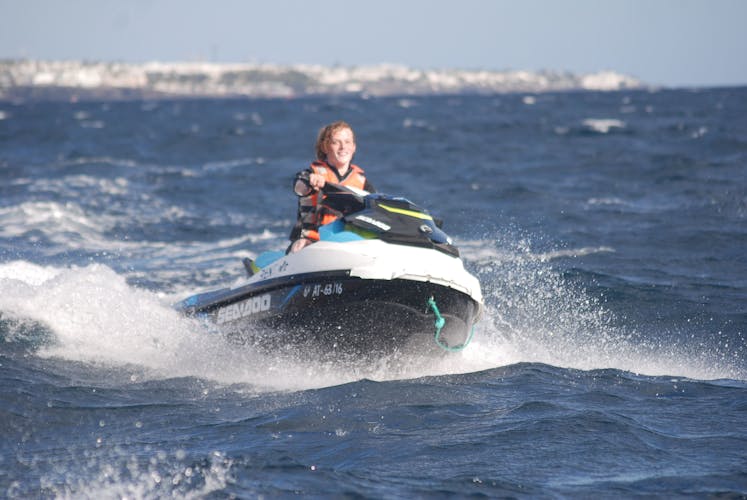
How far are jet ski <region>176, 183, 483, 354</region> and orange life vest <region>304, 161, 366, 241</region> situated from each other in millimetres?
139

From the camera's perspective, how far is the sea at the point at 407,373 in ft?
15.6

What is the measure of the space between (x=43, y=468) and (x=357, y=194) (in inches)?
108

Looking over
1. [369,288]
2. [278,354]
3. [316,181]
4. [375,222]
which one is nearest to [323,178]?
[316,181]

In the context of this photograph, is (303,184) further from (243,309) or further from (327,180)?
(243,309)

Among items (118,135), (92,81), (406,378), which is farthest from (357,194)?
(92,81)

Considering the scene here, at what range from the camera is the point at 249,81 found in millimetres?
181000

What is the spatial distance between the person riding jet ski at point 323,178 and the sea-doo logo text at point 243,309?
39 centimetres

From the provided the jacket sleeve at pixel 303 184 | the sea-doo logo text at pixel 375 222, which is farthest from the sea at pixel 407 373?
the jacket sleeve at pixel 303 184

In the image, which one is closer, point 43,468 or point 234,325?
point 43,468

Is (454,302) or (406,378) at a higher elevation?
(454,302)

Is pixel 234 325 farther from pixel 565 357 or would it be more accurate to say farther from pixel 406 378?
pixel 565 357

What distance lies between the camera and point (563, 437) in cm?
536

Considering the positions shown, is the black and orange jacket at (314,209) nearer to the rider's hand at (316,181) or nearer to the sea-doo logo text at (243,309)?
the rider's hand at (316,181)

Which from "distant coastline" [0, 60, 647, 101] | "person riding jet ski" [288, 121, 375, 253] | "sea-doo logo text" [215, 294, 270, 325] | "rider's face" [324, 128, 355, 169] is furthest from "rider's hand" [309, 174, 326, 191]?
"distant coastline" [0, 60, 647, 101]
